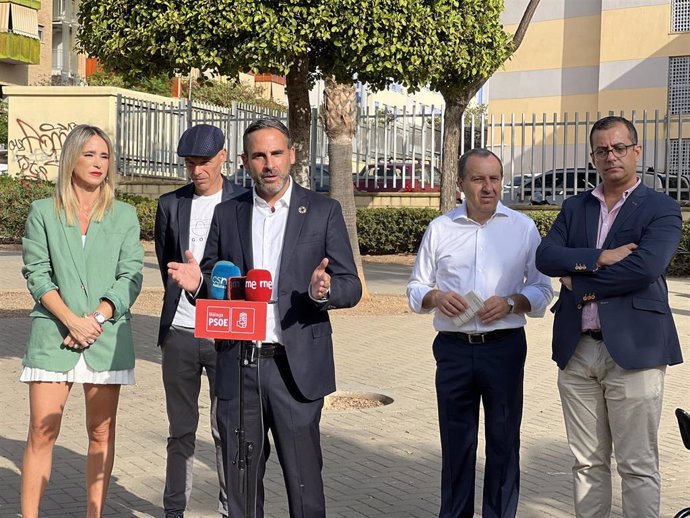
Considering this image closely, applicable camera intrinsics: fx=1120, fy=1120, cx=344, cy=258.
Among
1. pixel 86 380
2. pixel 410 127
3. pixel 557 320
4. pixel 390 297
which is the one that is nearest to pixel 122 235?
pixel 86 380

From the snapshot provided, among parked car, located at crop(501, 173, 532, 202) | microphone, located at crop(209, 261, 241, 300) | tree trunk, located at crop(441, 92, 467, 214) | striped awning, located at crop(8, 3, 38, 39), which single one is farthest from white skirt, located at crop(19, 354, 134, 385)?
striped awning, located at crop(8, 3, 38, 39)

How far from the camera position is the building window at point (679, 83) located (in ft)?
131

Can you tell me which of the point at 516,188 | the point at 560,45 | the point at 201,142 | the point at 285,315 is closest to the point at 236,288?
the point at 285,315

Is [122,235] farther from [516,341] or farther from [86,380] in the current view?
[516,341]

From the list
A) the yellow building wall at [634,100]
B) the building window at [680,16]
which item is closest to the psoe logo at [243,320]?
the yellow building wall at [634,100]

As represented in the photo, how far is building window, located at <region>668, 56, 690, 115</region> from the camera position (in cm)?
Result: 4006

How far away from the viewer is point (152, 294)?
1571cm

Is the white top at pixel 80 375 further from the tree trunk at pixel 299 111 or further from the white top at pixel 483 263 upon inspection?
the tree trunk at pixel 299 111

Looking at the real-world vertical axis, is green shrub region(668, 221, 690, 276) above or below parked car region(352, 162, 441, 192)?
below

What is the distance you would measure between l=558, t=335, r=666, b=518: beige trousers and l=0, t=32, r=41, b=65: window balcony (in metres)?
49.5

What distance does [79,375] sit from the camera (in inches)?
203

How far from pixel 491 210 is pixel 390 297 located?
10.2 m

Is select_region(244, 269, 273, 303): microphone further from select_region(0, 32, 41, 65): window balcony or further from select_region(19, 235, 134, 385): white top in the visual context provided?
select_region(0, 32, 41, 65): window balcony

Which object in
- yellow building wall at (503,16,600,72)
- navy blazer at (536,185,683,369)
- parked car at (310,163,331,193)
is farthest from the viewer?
yellow building wall at (503,16,600,72)
